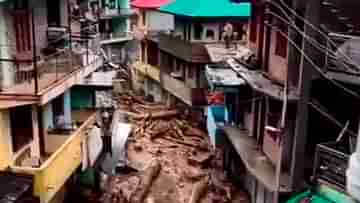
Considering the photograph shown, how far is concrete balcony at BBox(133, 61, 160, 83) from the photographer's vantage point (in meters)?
40.0

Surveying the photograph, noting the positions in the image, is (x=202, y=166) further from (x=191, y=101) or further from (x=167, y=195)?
(x=191, y=101)

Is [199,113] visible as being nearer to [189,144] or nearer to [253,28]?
[189,144]

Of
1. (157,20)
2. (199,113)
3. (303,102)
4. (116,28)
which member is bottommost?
(199,113)

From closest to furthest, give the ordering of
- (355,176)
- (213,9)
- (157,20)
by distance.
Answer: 1. (355,176)
2. (213,9)
3. (157,20)

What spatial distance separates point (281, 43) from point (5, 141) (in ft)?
31.5

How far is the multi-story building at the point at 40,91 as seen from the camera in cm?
1430

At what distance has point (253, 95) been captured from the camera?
2058cm

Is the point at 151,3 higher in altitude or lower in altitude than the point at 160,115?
higher

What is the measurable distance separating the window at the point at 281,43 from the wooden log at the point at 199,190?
7307 mm

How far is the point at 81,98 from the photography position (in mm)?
22156

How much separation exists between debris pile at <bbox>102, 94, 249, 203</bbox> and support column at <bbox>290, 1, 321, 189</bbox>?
6948mm

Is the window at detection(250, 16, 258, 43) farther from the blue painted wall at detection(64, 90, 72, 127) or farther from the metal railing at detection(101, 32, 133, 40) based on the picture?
the metal railing at detection(101, 32, 133, 40)

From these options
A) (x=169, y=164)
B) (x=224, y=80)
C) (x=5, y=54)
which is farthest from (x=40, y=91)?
(x=169, y=164)

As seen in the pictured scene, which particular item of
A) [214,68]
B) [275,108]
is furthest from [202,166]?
[275,108]
